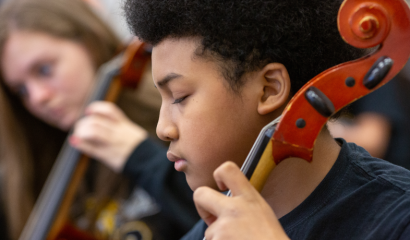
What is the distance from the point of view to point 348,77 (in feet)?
1.63

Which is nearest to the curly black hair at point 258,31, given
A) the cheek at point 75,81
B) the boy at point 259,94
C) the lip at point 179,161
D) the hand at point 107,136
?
the boy at point 259,94

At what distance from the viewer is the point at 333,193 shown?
0.57 m

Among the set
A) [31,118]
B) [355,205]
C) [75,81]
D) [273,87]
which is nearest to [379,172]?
[355,205]

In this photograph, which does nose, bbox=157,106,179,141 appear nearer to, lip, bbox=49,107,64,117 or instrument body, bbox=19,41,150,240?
instrument body, bbox=19,41,150,240

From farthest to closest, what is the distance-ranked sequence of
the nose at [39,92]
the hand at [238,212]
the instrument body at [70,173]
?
the nose at [39,92] → the instrument body at [70,173] → the hand at [238,212]

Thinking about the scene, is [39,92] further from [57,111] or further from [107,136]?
[107,136]

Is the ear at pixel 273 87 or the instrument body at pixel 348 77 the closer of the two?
the instrument body at pixel 348 77

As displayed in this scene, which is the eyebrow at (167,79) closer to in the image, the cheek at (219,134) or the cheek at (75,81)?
the cheek at (219,134)

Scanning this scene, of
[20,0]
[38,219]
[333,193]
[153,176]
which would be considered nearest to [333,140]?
[333,193]

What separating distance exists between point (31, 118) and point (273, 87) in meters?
1.20

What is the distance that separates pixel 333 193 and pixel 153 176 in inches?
25.6

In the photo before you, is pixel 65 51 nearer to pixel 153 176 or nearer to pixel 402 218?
pixel 153 176

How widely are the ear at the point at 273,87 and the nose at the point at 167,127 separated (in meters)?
0.12

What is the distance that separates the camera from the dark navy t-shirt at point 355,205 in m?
0.52
